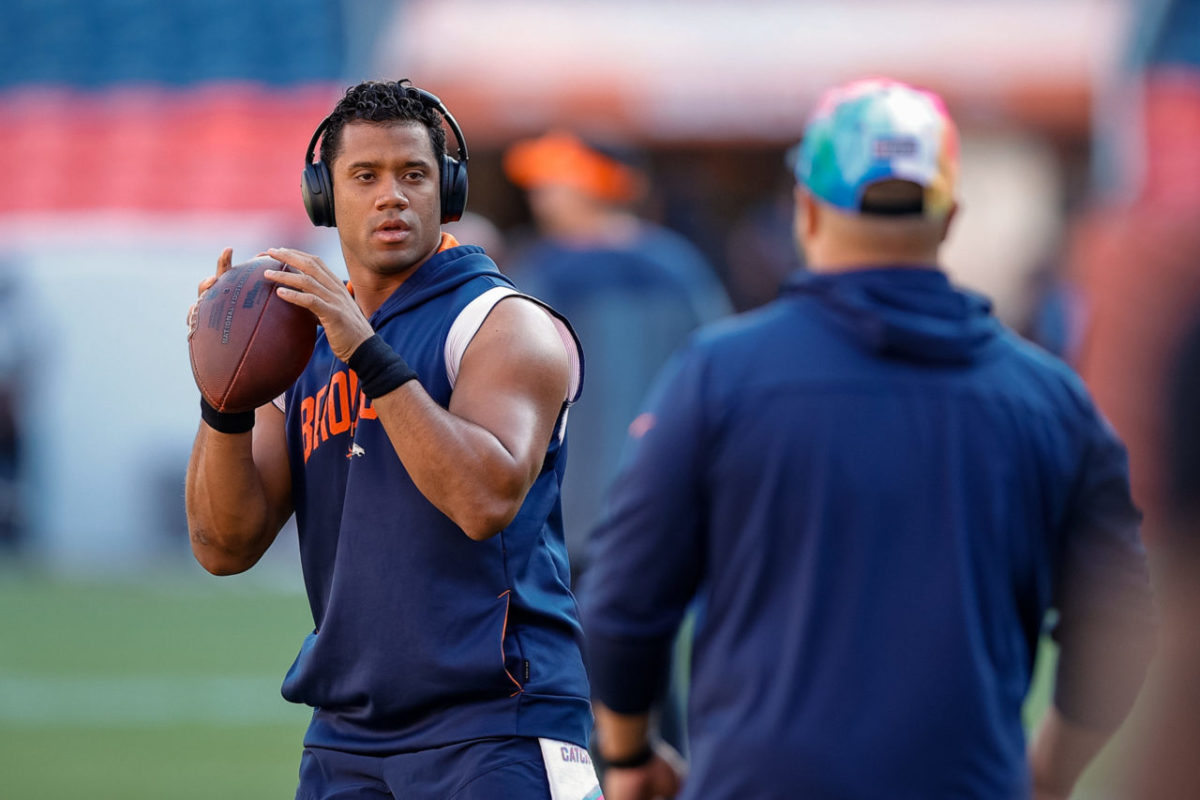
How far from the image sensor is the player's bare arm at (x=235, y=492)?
9.22 feet

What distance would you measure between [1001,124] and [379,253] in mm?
17066

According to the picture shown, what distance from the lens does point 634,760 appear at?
3.35m

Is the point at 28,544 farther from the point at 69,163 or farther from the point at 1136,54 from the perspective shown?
the point at 1136,54

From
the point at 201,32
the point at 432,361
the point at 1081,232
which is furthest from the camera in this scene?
the point at 201,32

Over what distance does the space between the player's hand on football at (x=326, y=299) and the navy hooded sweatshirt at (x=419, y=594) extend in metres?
0.16

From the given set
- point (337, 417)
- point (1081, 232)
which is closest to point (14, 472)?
point (1081, 232)

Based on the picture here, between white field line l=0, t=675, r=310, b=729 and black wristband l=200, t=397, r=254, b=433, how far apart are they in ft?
17.1

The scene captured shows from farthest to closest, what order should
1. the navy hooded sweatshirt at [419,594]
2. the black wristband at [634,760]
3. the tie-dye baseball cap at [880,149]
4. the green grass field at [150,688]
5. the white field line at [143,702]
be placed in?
the white field line at [143,702], the green grass field at [150,688], the black wristband at [634,760], the tie-dye baseball cap at [880,149], the navy hooded sweatshirt at [419,594]

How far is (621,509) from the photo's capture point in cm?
295

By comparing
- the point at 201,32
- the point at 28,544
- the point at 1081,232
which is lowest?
the point at 28,544

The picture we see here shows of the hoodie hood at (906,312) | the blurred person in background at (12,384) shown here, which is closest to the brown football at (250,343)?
the hoodie hood at (906,312)

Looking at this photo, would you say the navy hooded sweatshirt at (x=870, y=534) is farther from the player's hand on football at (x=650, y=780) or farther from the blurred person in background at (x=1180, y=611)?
the blurred person in background at (x=1180, y=611)

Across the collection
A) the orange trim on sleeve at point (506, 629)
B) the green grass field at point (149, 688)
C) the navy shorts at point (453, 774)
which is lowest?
the green grass field at point (149, 688)

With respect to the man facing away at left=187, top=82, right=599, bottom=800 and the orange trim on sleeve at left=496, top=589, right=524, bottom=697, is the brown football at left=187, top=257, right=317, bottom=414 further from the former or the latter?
the orange trim on sleeve at left=496, top=589, right=524, bottom=697
